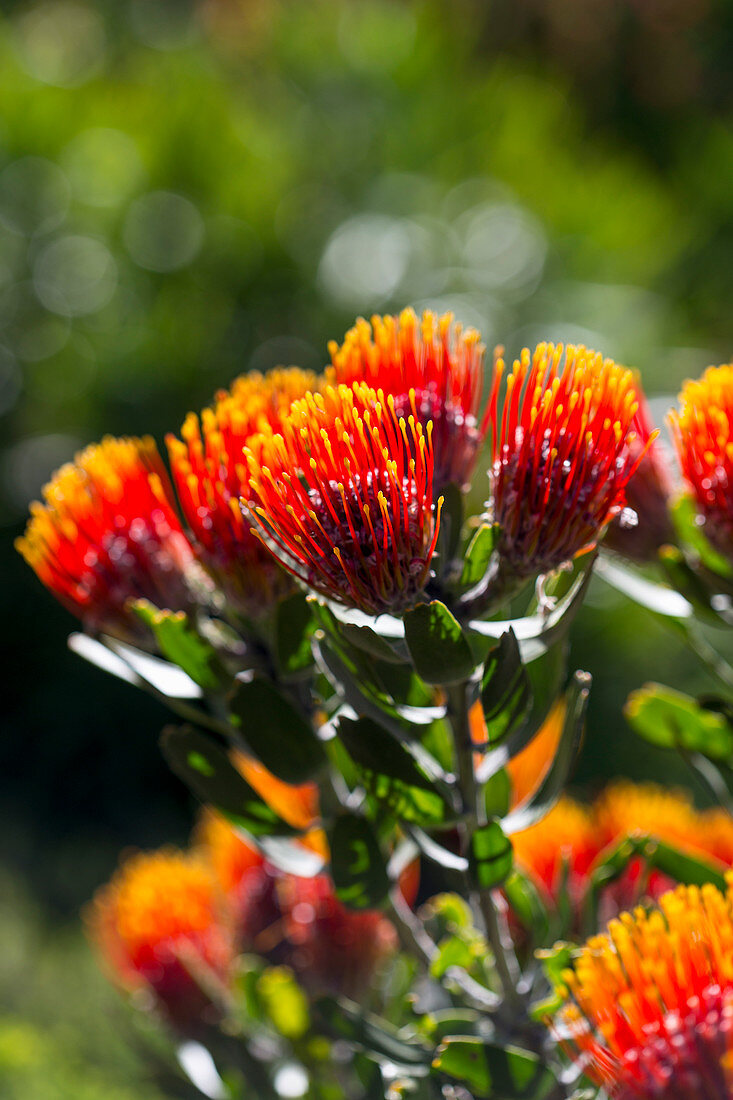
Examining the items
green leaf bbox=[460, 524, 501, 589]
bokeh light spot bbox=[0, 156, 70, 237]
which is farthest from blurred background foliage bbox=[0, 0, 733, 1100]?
green leaf bbox=[460, 524, 501, 589]

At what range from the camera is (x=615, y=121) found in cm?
444

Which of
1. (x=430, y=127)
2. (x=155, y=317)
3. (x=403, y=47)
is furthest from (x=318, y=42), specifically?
(x=155, y=317)

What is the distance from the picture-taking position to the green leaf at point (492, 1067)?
0.90 feet

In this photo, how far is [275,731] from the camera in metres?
0.30

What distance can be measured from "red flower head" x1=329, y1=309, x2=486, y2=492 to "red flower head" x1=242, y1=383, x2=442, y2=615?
4 cm

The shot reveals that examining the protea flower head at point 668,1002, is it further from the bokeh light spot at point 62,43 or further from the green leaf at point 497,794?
the bokeh light spot at point 62,43

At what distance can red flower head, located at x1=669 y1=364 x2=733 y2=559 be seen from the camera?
0.94 ft

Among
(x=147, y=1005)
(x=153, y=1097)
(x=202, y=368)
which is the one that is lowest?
(x=153, y=1097)

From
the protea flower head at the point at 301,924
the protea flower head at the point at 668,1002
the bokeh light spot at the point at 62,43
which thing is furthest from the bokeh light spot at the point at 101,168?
the protea flower head at the point at 668,1002

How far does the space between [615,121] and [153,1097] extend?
4.51m

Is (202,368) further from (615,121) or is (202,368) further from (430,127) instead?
(615,121)

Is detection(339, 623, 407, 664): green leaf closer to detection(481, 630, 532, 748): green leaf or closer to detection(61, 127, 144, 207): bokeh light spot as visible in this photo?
detection(481, 630, 532, 748): green leaf

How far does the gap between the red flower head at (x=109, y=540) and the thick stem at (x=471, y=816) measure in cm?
10

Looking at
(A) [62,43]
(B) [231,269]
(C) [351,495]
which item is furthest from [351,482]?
(A) [62,43]
